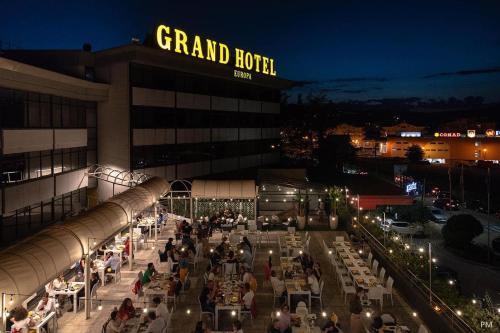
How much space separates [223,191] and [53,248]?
16565 mm

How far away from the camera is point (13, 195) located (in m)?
22.2

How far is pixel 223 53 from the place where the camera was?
Result: 1699 inches

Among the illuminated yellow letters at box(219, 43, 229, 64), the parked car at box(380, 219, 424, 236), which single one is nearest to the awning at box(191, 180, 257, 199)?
the parked car at box(380, 219, 424, 236)

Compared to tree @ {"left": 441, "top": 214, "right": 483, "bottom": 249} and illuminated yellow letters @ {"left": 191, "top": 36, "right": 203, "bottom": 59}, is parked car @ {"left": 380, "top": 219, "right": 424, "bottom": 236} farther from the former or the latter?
illuminated yellow letters @ {"left": 191, "top": 36, "right": 203, "bottom": 59}

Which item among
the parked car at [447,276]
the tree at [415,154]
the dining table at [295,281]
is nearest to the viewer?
the dining table at [295,281]

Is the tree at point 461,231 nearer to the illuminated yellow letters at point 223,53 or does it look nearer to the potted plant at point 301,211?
Result: the potted plant at point 301,211

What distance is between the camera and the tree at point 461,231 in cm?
3578

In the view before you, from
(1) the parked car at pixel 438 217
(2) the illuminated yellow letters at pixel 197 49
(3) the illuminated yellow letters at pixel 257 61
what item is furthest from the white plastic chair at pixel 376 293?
(3) the illuminated yellow letters at pixel 257 61

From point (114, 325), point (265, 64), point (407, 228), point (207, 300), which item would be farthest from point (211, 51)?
point (114, 325)

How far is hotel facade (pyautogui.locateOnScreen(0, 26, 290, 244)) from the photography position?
23.1 m

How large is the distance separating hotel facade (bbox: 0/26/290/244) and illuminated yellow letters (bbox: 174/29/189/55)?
653 mm

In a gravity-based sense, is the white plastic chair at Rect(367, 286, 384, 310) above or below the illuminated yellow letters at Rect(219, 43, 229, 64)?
below

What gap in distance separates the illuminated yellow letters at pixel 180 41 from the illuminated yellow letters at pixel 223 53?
5.27 meters

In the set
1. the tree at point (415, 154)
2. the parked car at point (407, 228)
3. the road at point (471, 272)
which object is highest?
the tree at point (415, 154)
